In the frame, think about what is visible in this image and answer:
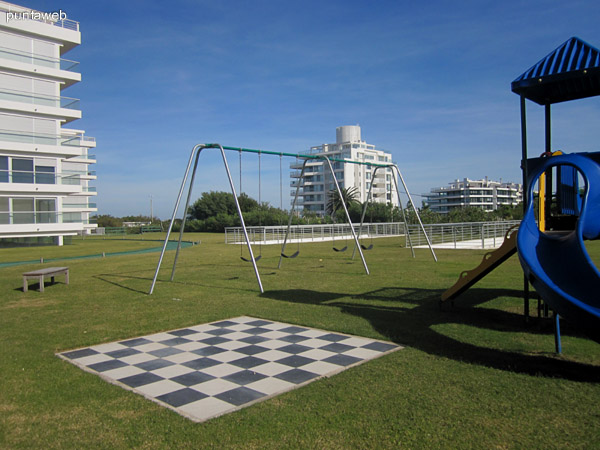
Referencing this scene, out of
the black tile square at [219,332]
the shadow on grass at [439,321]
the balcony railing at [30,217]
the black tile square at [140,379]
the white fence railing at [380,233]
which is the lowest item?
the black tile square at [140,379]

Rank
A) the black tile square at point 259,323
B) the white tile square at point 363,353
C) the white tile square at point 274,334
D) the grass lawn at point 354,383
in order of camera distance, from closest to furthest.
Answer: the grass lawn at point 354,383, the white tile square at point 363,353, the white tile square at point 274,334, the black tile square at point 259,323

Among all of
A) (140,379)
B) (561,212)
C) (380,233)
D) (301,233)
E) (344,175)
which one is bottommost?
(140,379)

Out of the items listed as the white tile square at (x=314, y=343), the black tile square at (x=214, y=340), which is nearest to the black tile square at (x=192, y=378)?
the black tile square at (x=214, y=340)

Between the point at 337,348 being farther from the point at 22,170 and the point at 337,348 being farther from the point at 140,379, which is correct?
the point at 22,170

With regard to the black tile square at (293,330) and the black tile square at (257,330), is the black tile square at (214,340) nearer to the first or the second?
the black tile square at (257,330)

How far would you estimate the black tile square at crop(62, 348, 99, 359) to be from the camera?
6.01m

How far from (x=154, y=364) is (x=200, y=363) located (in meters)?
0.56

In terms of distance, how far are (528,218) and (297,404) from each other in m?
3.82

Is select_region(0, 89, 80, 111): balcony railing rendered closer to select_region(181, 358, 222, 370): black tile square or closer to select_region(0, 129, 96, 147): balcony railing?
→ select_region(0, 129, 96, 147): balcony railing

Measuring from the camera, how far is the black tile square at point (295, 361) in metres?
5.50

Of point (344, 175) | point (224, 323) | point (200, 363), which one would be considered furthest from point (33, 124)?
point (344, 175)

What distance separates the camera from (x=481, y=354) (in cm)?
566

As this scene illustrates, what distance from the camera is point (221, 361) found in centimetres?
571

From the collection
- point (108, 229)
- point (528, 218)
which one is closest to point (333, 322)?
point (528, 218)
